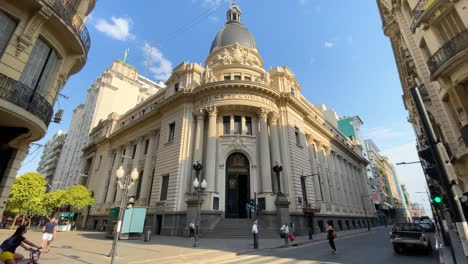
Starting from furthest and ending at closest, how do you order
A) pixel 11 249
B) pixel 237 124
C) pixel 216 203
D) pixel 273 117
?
pixel 237 124 < pixel 273 117 < pixel 216 203 < pixel 11 249

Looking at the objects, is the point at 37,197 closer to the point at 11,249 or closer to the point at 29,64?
the point at 29,64

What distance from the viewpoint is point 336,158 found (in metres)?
42.0

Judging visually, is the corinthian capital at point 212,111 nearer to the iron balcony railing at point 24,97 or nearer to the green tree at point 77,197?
the iron balcony railing at point 24,97

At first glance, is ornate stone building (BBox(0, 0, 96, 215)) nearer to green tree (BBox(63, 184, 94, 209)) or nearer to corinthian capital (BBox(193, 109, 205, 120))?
corinthian capital (BBox(193, 109, 205, 120))

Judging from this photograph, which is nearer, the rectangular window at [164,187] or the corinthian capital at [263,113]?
the rectangular window at [164,187]

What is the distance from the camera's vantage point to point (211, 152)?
23.4m

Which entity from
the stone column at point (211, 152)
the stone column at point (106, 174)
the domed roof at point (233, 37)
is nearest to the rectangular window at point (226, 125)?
the stone column at point (211, 152)

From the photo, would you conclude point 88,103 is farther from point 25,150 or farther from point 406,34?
point 406,34

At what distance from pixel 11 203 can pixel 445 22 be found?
48.2 metres

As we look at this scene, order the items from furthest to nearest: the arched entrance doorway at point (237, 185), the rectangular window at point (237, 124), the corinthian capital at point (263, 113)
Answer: the rectangular window at point (237, 124) < the corinthian capital at point (263, 113) < the arched entrance doorway at point (237, 185)

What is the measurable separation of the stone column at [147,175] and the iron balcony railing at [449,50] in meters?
28.2

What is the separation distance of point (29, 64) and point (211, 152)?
16.1 metres

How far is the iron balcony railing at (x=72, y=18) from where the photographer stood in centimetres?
951

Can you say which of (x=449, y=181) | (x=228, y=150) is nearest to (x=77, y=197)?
(x=228, y=150)
